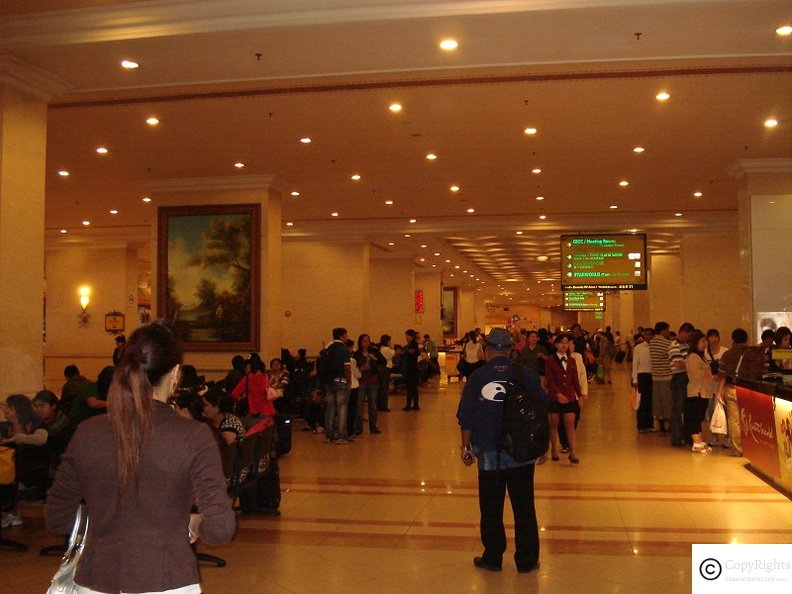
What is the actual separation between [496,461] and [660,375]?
7.48 meters

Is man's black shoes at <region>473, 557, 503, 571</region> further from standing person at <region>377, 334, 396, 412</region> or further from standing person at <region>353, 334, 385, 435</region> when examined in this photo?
standing person at <region>377, 334, 396, 412</region>

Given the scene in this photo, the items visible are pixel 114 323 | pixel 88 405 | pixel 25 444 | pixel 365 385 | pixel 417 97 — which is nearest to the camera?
pixel 25 444

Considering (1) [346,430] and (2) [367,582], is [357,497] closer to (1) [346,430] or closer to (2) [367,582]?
(2) [367,582]

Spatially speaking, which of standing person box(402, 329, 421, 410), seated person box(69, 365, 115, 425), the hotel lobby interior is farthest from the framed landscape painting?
seated person box(69, 365, 115, 425)

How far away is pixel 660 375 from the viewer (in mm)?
11773

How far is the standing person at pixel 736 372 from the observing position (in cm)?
892

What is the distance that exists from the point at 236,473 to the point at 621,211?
15131 millimetres

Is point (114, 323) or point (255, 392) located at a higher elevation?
point (114, 323)

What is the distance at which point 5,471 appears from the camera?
5.78m

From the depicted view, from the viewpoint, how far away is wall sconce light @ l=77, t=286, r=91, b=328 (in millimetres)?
23797

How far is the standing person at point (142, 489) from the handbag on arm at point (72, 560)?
0.21ft

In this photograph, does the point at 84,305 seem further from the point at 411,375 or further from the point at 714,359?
the point at 714,359

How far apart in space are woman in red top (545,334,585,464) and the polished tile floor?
466 millimetres

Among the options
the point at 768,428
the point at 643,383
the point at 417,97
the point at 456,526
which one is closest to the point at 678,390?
the point at 643,383
